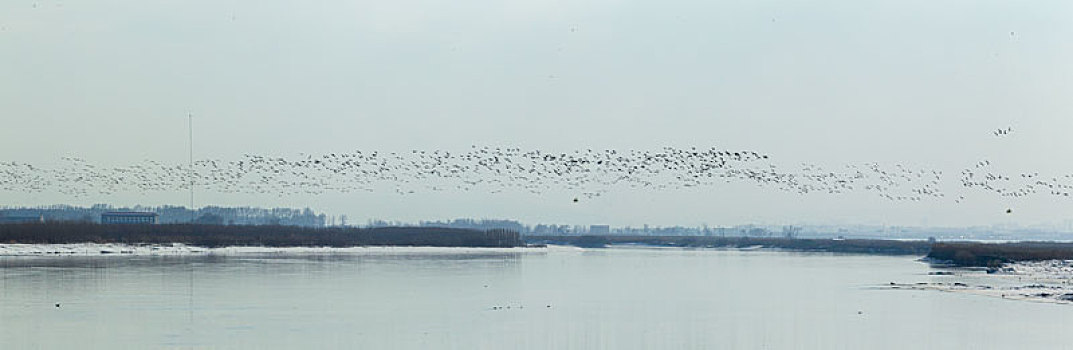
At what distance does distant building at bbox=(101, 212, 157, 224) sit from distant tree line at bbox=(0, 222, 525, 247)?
36152 millimetres

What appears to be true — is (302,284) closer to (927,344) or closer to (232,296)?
(232,296)

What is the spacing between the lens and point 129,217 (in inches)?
5217

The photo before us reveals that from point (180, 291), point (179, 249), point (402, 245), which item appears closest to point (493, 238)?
point (402, 245)

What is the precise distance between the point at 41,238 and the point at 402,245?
27.6 metres

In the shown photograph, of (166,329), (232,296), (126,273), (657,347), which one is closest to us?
(657,347)

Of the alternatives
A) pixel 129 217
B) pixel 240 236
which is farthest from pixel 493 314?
pixel 129 217

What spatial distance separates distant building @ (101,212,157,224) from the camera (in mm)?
131875

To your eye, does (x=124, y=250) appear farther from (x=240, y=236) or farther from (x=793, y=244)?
(x=793, y=244)

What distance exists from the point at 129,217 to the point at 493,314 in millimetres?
114589

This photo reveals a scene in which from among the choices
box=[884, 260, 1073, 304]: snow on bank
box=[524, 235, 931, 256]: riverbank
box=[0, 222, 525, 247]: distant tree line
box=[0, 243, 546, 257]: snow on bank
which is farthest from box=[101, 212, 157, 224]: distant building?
box=[884, 260, 1073, 304]: snow on bank

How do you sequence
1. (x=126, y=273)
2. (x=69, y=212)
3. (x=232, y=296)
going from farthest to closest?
1. (x=69, y=212)
2. (x=126, y=273)
3. (x=232, y=296)

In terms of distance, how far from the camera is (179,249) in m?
72.9

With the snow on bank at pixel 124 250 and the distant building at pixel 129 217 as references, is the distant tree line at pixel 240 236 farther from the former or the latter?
the distant building at pixel 129 217

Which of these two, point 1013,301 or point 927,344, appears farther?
point 1013,301
